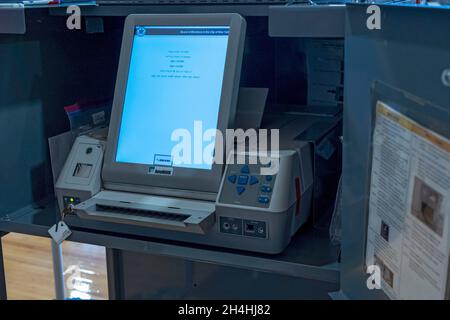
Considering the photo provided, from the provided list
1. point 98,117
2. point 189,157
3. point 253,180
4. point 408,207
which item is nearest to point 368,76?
point 408,207

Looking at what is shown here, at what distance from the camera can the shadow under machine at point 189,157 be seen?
3.49ft

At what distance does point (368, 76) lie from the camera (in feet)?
2.79

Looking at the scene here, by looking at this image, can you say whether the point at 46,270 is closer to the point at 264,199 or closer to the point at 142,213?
the point at 142,213

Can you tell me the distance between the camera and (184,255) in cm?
112

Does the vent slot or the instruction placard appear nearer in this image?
the instruction placard

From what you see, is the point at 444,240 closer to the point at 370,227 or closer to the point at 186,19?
the point at 370,227

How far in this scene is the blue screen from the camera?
1150 mm

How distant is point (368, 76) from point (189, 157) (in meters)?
0.42

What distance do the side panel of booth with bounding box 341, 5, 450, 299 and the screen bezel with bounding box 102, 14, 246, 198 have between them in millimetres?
265

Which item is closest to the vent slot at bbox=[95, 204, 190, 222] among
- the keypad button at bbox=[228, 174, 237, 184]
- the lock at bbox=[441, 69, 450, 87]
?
the keypad button at bbox=[228, 174, 237, 184]

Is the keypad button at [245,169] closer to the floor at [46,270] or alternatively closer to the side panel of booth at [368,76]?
the side panel of booth at [368,76]

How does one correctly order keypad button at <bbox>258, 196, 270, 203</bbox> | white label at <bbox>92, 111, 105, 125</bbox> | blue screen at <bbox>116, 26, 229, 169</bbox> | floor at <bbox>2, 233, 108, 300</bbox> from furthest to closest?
1. floor at <bbox>2, 233, 108, 300</bbox>
2. white label at <bbox>92, 111, 105, 125</bbox>
3. blue screen at <bbox>116, 26, 229, 169</bbox>
4. keypad button at <bbox>258, 196, 270, 203</bbox>

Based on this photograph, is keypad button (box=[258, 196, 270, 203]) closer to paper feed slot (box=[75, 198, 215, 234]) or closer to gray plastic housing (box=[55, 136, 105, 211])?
paper feed slot (box=[75, 198, 215, 234])
